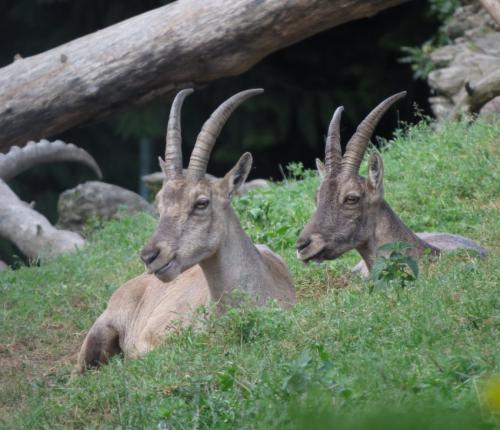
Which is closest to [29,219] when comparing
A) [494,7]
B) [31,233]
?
[31,233]

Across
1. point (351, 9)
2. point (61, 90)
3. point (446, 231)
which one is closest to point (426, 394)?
point (446, 231)

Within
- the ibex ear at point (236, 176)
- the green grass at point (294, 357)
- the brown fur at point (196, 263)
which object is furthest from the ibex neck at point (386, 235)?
the ibex ear at point (236, 176)

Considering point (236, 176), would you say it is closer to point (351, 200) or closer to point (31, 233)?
point (351, 200)

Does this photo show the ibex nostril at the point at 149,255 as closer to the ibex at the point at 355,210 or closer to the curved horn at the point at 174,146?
the curved horn at the point at 174,146

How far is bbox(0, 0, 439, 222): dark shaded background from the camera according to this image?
16141 millimetres

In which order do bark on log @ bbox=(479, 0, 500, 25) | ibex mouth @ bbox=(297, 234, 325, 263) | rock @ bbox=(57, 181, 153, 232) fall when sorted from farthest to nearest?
1. rock @ bbox=(57, 181, 153, 232)
2. bark on log @ bbox=(479, 0, 500, 25)
3. ibex mouth @ bbox=(297, 234, 325, 263)

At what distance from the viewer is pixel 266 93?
1636 cm

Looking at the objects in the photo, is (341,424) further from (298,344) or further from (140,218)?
(140,218)

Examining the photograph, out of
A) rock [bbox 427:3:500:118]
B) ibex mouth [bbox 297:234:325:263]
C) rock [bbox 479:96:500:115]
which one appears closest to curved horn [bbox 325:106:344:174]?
ibex mouth [bbox 297:234:325:263]

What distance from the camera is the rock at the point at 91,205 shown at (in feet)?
42.1

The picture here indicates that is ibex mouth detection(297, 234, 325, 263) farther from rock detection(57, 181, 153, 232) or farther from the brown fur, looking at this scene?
rock detection(57, 181, 153, 232)

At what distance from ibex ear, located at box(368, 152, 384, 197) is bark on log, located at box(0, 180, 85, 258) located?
4129 millimetres

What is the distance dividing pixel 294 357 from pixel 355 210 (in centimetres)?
312

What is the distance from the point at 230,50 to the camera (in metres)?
11.2
